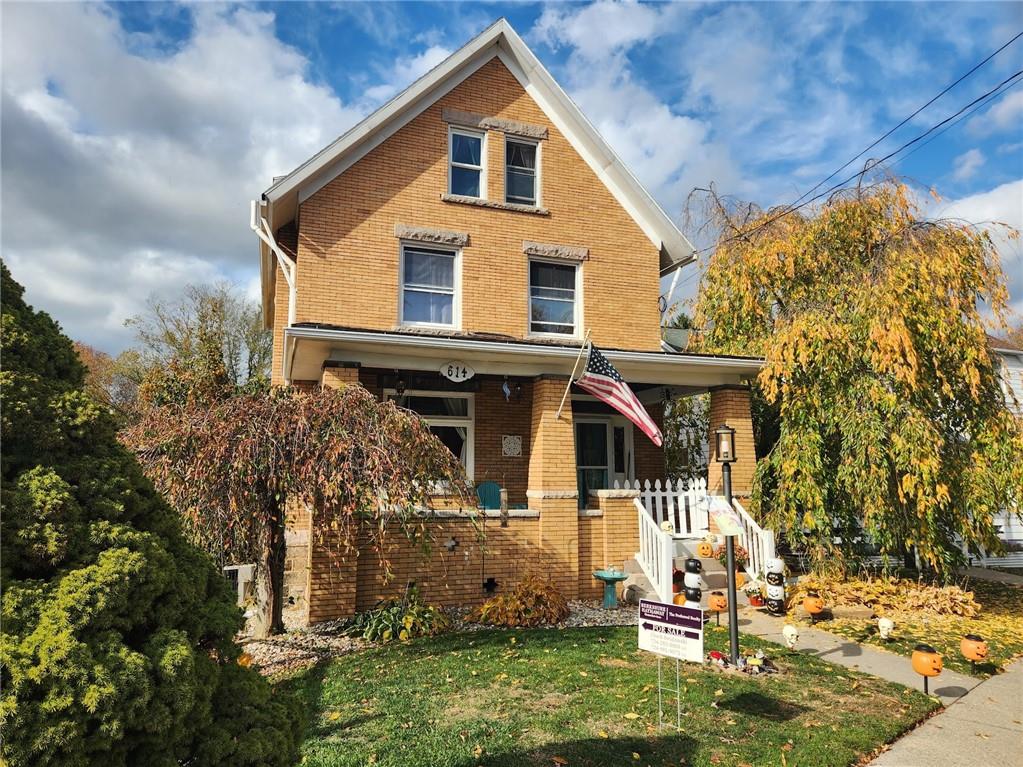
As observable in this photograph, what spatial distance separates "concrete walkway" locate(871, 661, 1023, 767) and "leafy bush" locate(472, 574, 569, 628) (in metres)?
4.67

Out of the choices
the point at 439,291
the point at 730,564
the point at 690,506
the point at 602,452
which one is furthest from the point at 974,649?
the point at 439,291

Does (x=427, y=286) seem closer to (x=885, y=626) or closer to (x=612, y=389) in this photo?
(x=612, y=389)

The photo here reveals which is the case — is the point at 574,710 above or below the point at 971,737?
above

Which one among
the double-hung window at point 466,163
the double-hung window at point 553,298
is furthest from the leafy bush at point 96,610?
the double-hung window at point 466,163

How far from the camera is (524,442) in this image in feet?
42.3

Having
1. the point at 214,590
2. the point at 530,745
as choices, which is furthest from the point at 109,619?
the point at 530,745

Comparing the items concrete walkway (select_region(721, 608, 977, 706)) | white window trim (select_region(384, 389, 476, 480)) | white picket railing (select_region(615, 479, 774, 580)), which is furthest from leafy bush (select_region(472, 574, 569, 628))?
white window trim (select_region(384, 389, 476, 480))

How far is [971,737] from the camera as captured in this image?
529cm

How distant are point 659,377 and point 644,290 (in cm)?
282

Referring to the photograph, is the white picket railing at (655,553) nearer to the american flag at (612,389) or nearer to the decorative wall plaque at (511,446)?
the american flag at (612,389)

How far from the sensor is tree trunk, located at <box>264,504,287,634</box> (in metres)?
7.70

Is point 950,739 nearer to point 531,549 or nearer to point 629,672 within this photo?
point 629,672

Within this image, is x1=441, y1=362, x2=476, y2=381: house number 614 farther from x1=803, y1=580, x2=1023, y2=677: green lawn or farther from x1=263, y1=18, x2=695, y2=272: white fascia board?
x1=803, y1=580, x2=1023, y2=677: green lawn

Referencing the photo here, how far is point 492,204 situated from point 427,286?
2212 mm
